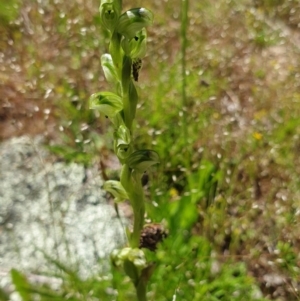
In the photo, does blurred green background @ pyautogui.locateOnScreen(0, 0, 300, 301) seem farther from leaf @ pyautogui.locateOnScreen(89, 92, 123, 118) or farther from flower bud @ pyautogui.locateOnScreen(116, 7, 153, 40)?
flower bud @ pyautogui.locateOnScreen(116, 7, 153, 40)

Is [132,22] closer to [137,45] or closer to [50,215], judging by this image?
[137,45]

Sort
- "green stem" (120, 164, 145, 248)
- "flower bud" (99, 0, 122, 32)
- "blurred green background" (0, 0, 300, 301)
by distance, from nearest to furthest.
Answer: "flower bud" (99, 0, 122, 32), "green stem" (120, 164, 145, 248), "blurred green background" (0, 0, 300, 301)

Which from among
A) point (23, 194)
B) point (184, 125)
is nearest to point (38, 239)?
point (23, 194)

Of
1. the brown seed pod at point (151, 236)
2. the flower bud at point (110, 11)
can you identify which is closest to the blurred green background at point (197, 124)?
the brown seed pod at point (151, 236)

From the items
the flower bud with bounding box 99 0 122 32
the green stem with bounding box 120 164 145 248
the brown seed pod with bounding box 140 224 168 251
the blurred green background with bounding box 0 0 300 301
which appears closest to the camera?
the flower bud with bounding box 99 0 122 32

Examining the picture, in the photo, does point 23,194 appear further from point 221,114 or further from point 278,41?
point 278,41

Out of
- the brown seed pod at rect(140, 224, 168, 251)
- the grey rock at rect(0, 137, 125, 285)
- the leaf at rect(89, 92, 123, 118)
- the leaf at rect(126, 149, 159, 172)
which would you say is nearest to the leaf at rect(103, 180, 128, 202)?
the leaf at rect(126, 149, 159, 172)

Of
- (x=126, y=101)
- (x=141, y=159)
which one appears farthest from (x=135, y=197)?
(x=126, y=101)

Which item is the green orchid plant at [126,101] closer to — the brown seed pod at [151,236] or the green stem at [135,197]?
the green stem at [135,197]
